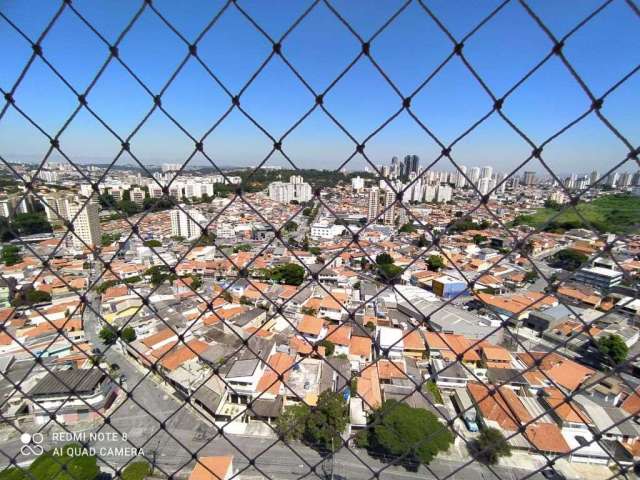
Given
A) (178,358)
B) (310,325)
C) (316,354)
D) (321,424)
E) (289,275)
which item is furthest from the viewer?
(289,275)

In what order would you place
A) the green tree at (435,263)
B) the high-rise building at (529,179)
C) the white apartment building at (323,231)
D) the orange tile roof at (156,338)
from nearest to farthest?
the orange tile roof at (156,338)
the green tree at (435,263)
the white apartment building at (323,231)
the high-rise building at (529,179)

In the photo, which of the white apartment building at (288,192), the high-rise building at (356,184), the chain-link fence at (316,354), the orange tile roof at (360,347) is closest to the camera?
the chain-link fence at (316,354)

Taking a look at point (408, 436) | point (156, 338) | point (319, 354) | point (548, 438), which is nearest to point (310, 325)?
point (156, 338)

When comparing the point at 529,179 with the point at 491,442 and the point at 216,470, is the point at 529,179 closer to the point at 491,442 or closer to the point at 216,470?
the point at 491,442

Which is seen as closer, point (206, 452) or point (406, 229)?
point (206, 452)

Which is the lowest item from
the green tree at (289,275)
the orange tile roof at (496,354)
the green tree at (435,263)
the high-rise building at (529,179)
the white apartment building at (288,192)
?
the orange tile roof at (496,354)

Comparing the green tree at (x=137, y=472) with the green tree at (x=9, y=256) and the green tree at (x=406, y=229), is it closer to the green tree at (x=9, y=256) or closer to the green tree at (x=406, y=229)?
the green tree at (x=9, y=256)

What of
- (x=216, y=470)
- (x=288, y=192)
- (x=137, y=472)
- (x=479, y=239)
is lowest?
(x=137, y=472)

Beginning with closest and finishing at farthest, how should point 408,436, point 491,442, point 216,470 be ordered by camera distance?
point 216,470 → point 408,436 → point 491,442

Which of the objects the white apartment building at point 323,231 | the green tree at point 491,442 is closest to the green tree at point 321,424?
the green tree at point 491,442
